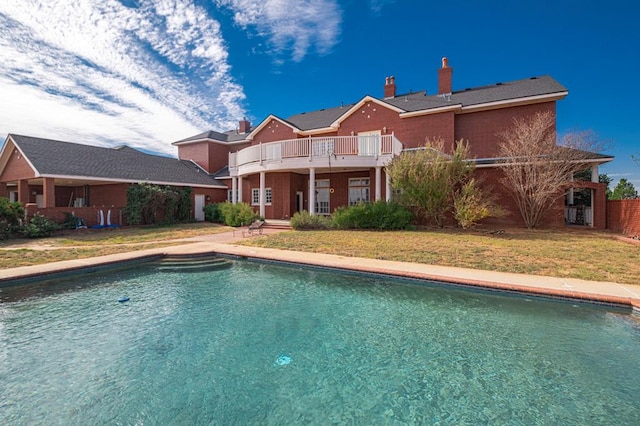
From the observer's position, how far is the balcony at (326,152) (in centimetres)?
1530

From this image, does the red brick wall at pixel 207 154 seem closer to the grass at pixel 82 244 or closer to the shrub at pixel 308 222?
the grass at pixel 82 244

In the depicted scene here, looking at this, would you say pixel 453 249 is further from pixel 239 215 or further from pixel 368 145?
pixel 239 215

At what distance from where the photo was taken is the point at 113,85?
16531mm

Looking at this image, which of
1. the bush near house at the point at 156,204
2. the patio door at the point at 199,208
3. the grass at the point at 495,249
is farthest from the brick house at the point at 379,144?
the grass at the point at 495,249

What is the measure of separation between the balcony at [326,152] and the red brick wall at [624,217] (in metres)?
10.5

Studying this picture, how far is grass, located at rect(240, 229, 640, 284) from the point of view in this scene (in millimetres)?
7104

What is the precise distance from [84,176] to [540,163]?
2379 centimetres

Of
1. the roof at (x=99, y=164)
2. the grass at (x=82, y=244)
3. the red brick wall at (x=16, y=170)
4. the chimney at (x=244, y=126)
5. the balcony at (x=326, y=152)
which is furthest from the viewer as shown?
the chimney at (x=244, y=126)

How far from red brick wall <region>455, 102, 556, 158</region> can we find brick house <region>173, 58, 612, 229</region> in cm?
5

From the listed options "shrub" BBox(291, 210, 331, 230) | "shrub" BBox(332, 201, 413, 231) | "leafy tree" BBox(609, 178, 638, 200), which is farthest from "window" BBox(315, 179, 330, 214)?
"leafy tree" BBox(609, 178, 638, 200)

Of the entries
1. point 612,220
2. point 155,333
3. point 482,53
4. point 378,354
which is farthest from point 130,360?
point 482,53

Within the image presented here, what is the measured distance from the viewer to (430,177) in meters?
13.5

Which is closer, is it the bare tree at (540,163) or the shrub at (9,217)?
the shrub at (9,217)

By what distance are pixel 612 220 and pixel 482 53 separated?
44.0 ft
